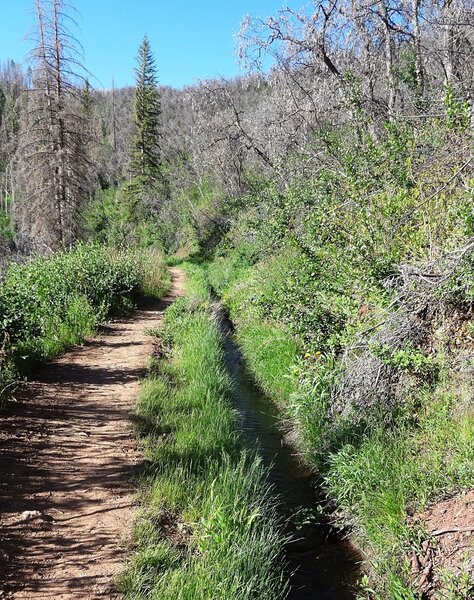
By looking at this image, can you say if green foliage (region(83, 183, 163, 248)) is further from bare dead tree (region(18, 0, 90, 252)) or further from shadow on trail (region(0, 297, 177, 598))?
shadow on trail (region(0, 297, 177, 598))

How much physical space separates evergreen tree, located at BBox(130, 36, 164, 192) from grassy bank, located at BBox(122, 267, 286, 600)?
1256 inches

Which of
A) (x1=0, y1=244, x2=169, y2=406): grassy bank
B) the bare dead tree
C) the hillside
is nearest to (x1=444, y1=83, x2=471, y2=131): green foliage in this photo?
the hillside

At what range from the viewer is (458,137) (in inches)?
173

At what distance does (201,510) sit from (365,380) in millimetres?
2240

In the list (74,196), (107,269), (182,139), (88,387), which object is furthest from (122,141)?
(88,387)

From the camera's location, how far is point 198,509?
12.7 ft

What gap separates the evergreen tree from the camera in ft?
120

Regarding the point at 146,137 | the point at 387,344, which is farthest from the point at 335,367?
the point at 146,137

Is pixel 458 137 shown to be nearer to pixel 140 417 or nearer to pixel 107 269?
pixel 140 417

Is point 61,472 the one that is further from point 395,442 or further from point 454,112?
point 454,112

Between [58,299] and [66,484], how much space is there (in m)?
5.58

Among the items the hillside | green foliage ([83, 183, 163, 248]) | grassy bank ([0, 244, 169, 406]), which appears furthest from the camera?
green foliage ([83, 183, 163, 248])

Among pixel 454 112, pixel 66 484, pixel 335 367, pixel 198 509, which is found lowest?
pixel 198 509

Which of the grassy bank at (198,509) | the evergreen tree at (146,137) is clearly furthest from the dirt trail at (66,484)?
the evergreen tree at (146,137)
